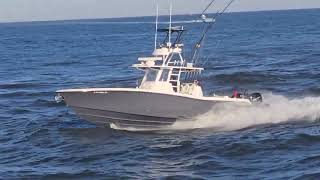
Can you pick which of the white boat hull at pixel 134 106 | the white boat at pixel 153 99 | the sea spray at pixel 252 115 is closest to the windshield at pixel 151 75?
the white boat at pixel 153 99

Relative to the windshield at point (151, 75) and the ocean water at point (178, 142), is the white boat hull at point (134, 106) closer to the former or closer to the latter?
the ocean water at point (178, 142)

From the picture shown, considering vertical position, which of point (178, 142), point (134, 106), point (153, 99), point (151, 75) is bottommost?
Result: point (178, 142)

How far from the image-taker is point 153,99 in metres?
24.1

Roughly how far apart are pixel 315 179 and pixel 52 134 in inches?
490

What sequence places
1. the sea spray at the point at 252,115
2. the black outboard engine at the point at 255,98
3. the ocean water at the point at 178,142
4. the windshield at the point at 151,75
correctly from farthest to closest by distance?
1. the black outboard engine at the point at 255,98
2. the sea spray at the point at 252,115
3. the windshield at the point at 151,75
4. the ocean water at the point at 178,142

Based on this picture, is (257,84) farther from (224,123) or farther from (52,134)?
(52,134)

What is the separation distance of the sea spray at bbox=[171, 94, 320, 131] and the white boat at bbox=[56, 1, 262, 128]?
433 millimetres

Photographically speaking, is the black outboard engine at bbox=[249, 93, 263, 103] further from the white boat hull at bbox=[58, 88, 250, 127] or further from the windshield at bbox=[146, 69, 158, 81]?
the windshield at bbox=[146, 69, 158, 81]

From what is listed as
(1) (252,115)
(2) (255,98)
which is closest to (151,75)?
(1) (252,115)

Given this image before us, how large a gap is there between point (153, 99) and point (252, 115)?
5010 mm

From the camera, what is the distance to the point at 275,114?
90.6ft

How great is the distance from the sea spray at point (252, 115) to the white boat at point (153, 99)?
1.42ft

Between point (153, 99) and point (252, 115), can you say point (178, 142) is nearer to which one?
point (153, 99)

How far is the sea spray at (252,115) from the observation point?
2572 centimetres
